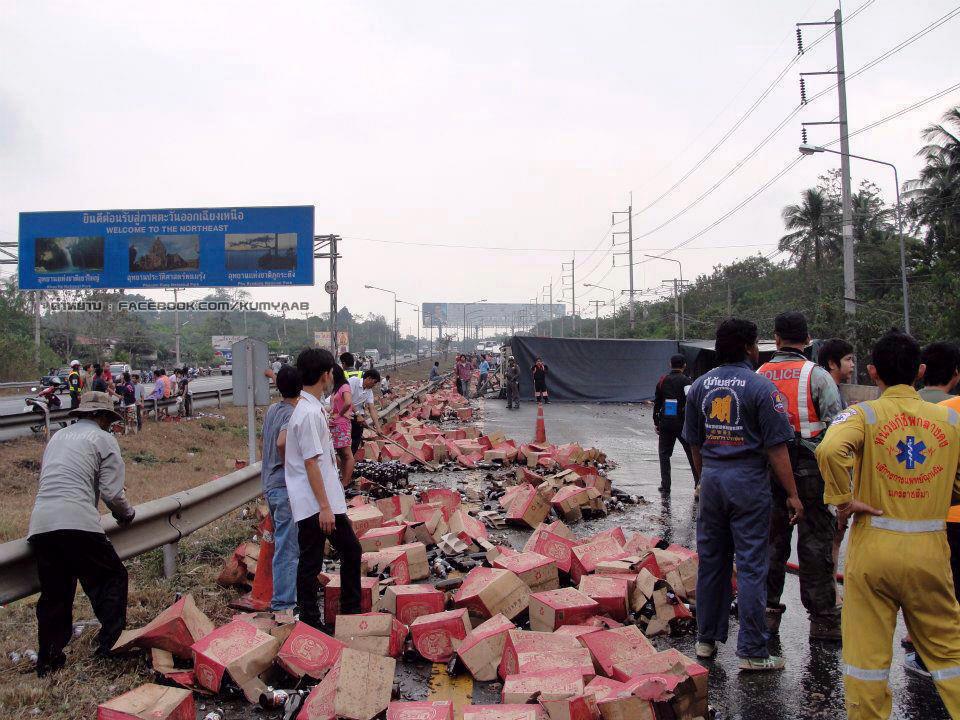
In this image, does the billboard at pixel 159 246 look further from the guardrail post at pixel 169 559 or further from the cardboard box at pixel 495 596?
the cardboard box at pixel 495 596

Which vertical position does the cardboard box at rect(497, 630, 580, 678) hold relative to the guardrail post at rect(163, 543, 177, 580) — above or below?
below

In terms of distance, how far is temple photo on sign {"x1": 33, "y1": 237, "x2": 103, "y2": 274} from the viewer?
750 inches

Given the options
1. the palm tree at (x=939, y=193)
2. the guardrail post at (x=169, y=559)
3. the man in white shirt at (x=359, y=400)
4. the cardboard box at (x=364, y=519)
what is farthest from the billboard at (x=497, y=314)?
the guardrail post at (x=169, y=559)

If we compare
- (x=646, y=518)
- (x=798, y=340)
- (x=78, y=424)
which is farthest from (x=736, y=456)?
(x=646, y=518)

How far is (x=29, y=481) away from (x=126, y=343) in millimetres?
50551

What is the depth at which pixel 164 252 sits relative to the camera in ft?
62.7

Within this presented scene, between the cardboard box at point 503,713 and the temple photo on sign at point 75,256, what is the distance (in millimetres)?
18557

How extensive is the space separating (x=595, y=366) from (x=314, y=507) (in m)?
27.2

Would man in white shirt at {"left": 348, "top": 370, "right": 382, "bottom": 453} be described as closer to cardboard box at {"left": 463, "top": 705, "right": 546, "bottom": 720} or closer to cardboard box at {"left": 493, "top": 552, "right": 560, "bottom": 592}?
cardboard box at {"left": 493, "top": 552, "right": 560, "bottom": 592}

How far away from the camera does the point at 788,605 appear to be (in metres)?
5.69

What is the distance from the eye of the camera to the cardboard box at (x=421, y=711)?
3.44 m

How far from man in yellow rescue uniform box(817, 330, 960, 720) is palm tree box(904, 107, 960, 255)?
1382 inches

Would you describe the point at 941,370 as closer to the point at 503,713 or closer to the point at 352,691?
the point at 503,713

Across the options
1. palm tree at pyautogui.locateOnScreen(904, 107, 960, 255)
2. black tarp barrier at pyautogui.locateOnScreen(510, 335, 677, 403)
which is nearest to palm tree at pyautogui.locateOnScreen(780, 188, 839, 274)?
palm tree at pyautogui.locateOnScreen(904, 107, 960, 255)
